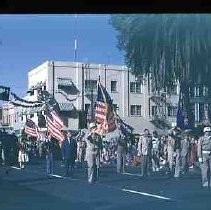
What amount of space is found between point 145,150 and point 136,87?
57 centimetres

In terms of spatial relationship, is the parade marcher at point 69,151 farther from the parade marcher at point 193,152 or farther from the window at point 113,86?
the parade marcher at point 193,152

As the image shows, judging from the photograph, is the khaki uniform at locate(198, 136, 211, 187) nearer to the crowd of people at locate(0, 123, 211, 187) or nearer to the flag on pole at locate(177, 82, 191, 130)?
the crowd of people at locate(0, 123, 211, 187)

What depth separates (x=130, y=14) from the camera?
610 centimetres

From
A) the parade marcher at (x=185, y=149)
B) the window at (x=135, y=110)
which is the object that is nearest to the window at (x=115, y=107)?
the window at (x=135, y=110)

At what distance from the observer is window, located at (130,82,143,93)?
618 cm

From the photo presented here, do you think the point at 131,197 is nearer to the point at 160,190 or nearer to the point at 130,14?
the point at 160,190

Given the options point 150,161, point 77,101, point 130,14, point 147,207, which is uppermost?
point 130,14

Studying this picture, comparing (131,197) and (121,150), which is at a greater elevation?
(121,150)

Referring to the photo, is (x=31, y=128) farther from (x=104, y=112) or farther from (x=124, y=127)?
(x=124, y=127)

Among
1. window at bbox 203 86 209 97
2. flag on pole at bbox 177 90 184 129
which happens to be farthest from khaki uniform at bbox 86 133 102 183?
window at bbox 203 86 209 97

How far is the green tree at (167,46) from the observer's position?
607 cm

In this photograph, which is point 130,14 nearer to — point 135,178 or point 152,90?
point 152,90

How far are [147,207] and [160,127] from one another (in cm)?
72
